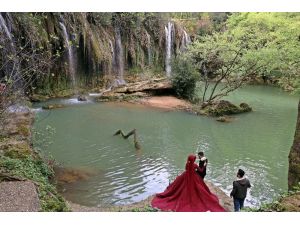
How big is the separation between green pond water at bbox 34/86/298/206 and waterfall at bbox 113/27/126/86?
8339 millimetres

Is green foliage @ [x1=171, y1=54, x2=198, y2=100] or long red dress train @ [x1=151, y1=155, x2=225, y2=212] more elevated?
long red dress train @ [x1=151, y1=155, x2=225, y2=212]

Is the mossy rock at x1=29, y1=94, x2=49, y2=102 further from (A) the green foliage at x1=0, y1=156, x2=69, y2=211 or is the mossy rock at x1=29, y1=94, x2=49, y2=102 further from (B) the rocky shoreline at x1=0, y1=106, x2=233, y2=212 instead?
(A) the green foliage at x1=0, y1=156, x2=69, y2=211

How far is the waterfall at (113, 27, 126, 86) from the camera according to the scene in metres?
34.6

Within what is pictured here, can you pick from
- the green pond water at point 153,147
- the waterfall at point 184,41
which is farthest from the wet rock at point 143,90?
the waterfall at point 184,41

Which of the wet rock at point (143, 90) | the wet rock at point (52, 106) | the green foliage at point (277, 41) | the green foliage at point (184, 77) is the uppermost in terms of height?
the green foliage at point (277, 41)

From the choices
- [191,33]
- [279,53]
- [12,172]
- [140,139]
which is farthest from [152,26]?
[12,172]

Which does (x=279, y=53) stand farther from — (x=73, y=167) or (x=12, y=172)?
(x=12, y=172)

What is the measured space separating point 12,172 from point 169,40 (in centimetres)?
3157

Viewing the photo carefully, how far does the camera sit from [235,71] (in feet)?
Answer: 90.7

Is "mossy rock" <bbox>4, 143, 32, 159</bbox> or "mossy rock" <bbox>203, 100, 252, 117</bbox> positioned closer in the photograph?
"mossy rock" <bbox>4, 143, 32, 159</bbox>

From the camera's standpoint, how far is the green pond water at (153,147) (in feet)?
39.5

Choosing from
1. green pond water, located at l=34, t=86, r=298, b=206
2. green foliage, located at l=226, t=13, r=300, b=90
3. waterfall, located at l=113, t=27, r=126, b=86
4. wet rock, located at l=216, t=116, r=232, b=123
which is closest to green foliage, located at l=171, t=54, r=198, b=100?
green foliage, located at l=226, t=13, r=300, b=90

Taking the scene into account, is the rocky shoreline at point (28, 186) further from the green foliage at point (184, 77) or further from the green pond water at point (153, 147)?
the green foliage at point (184, 77)

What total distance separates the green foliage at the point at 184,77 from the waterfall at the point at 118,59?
690cm
